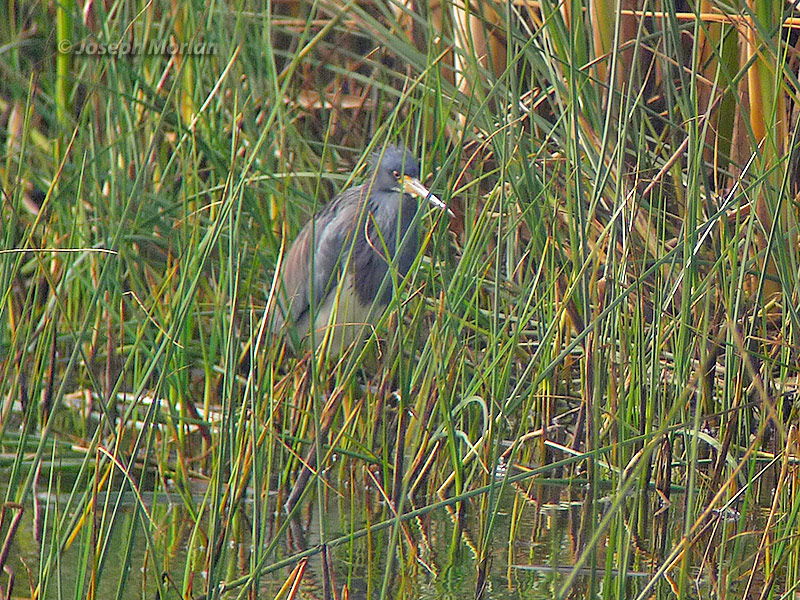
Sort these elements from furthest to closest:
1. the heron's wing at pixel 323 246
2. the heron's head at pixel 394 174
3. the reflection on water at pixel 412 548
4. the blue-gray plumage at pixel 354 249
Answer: the heron's wing at pixel 323 246 < the blue-gray plumage at pixel 354 249 < the heron's head at pixel 394 174 < the reflection on water at pixel 412 548

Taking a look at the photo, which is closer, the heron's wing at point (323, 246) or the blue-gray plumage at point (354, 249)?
the blue-gray plumage at point (354, 249)

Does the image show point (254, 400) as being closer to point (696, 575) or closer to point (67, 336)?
point (696, 575)

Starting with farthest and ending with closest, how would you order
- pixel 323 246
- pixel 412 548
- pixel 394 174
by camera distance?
pixel 323 246 < pixel 394 174 < pixel 412 548

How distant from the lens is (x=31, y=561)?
2182 mm

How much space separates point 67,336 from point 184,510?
760mm

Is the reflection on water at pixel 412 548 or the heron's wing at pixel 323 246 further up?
the heron's wing at pixel 323 246

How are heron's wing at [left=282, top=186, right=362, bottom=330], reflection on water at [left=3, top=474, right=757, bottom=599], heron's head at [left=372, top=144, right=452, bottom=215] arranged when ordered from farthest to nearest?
heron's wing at [left=282, top=186, right=362, bottom=330], heron's head at [left=372, top=144, right=452, bottom=215], reflection on water at [left=3, top=474, right=757, bottom=599]

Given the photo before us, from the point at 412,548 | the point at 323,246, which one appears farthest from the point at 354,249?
the point at 412,548

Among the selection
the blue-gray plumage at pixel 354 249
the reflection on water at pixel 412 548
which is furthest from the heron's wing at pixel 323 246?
the reflection on water at pixel 412 548

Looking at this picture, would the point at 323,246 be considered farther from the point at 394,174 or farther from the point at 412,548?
the point at 412,548

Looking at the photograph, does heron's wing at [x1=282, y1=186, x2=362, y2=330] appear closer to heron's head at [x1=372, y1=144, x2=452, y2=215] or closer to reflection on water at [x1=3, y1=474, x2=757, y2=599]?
heron's head at [x1=372, y1=144, x2=452, y2=215]

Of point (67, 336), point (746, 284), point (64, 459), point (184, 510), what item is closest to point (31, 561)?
point (184, 510)

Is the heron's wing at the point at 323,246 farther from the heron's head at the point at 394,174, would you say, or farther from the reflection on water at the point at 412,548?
the reflection on water at the point at 412,548

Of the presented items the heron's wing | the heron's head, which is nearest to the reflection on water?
the heron's head
